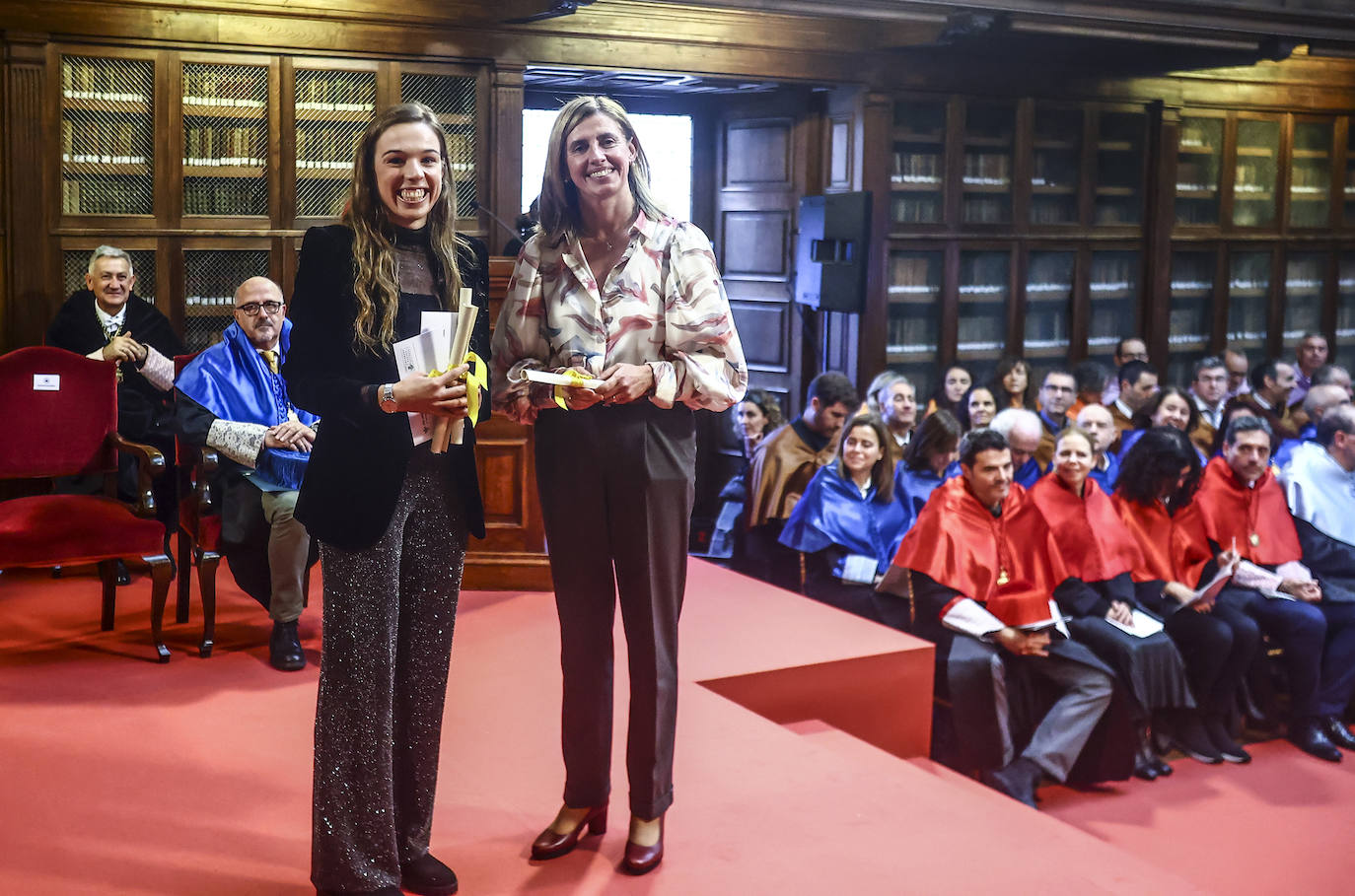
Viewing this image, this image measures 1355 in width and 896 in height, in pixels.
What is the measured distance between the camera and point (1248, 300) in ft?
30.1

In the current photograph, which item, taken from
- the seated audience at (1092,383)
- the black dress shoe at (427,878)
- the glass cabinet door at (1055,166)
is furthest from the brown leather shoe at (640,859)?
the glass cabinet door at (1055,166)

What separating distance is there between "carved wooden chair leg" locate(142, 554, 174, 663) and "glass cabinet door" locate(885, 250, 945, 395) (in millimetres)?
4869

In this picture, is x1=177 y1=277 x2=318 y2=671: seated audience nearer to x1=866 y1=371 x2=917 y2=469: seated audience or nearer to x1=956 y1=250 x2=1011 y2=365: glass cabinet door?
x1=866 y1=371 x2=917 y2=469: seated audience

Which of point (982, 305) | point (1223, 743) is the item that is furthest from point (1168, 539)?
point (982, 305)

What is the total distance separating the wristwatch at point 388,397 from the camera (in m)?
2.12

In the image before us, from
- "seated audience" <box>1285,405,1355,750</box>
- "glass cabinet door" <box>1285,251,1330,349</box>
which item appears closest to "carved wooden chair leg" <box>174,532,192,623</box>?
"seated audience" <box>1285,405,1355,750</box>

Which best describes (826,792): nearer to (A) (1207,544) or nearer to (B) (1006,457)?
(B) (1006,457)

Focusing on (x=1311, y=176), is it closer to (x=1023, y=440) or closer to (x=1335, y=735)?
(x=1023, y=440)

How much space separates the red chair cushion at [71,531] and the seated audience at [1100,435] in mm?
3924

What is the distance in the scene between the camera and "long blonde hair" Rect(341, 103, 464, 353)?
84.4 inches

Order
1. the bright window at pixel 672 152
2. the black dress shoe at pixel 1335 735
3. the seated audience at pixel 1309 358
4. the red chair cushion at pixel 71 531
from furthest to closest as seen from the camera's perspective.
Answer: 1. the seated audience at pixel 1309 358
2. the bright window at pixel 672 152
3. the black dress shoe at pixel 1335 735
4. the red chair cushion at pixel 71 531

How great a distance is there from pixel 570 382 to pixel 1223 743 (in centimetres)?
382

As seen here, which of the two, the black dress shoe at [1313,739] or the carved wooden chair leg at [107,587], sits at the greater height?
the carved wooden chair leg at [107,587]

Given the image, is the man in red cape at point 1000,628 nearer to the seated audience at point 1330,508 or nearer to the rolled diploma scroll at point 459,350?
the seated audience at point 1330,508
